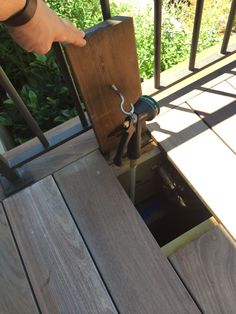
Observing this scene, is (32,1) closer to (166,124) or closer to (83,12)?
(166,124)

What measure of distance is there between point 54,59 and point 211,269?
4.79 feet

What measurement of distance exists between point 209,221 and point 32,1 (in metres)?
0.79

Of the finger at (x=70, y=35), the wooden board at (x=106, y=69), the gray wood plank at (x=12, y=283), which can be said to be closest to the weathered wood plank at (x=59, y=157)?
the wooden board at (x=106, y=69)

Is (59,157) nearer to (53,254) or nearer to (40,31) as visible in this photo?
(53,254)

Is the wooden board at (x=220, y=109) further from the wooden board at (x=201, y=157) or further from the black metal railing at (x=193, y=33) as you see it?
the black metal railing at (x=193, y=33)

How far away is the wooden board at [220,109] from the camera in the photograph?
47.6 inches

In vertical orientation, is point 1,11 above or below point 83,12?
above

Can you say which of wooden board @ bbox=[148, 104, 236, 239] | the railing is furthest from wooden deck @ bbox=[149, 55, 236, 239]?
the railing

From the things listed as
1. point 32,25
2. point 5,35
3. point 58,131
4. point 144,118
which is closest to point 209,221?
point 144,118

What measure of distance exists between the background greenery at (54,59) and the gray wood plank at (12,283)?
0.87 m

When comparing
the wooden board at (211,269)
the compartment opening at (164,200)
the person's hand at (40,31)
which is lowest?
the compartment opening at (164,200)

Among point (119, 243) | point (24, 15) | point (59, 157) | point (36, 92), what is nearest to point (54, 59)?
point (36, 92)

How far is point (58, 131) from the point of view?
1.31m

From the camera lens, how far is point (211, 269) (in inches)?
38.8
